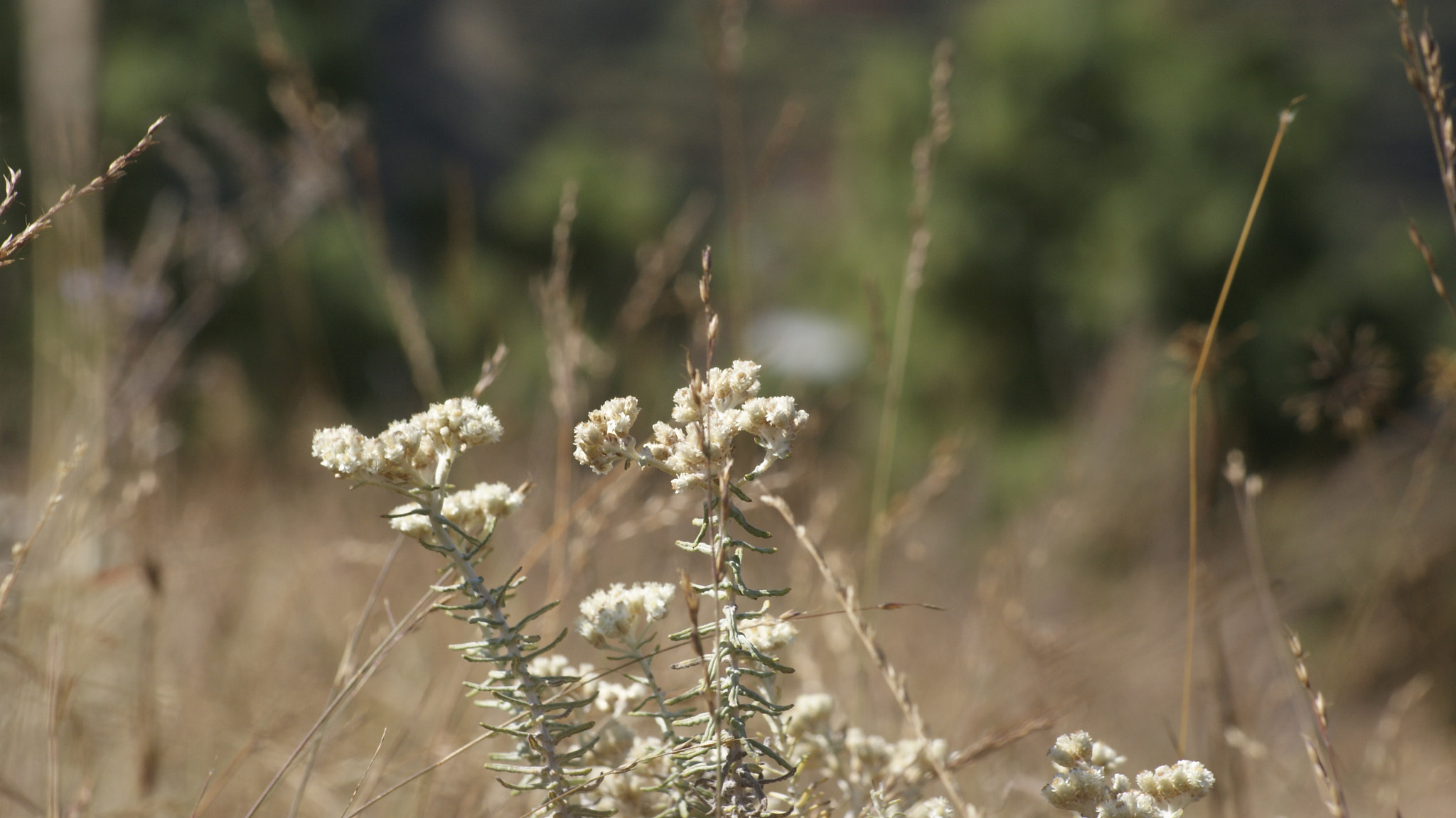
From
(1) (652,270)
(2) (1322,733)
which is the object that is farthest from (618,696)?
(1) (652,270)

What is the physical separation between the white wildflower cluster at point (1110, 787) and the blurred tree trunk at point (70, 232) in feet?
4.18

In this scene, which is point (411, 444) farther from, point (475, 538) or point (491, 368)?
point (491, 368)

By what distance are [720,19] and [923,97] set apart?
5355 mm

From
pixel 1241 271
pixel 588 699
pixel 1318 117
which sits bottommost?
pixel 588 699

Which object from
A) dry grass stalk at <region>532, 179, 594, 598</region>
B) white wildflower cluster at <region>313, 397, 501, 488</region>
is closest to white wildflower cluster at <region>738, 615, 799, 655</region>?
white wildflower cluster at <region>313, 397, 501, 488</region>

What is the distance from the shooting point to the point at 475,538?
29.3 inches

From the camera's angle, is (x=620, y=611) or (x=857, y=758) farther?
(x=857, y=758)

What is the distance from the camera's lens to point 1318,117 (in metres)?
5.70

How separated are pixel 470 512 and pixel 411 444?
4.1 inches

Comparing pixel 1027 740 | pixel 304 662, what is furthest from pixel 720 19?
pixel 304 662

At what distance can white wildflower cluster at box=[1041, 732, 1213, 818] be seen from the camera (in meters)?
0.66

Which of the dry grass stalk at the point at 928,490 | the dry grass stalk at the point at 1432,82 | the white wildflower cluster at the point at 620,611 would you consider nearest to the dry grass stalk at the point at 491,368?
the white wildflower cluster at the point at 620,611

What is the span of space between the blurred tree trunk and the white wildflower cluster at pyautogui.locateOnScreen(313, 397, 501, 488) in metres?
0.81

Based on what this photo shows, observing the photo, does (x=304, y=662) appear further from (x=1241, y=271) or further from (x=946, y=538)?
(x=1241, y=271)
